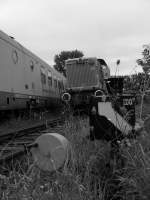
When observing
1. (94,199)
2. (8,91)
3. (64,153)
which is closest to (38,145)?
(64,153)

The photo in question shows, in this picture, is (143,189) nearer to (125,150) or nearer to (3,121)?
(125,150)

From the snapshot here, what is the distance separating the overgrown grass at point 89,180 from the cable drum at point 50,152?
0.07m

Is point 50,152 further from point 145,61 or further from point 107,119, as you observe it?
point 145,61

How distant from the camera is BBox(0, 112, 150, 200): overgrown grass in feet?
8.05

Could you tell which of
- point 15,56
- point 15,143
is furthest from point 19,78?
point 15,143

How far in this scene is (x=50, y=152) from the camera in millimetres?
3209

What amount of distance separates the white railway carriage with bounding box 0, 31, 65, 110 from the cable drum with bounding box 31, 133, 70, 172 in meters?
5.79

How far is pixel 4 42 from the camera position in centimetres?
966

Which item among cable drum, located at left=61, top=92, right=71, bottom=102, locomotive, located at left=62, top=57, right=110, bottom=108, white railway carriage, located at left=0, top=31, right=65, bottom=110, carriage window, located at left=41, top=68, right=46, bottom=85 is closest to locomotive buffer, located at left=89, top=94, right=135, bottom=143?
white railway carriage, located at left=0, top=31, right=65, bottom=110

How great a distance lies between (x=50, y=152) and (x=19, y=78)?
26.5 feet

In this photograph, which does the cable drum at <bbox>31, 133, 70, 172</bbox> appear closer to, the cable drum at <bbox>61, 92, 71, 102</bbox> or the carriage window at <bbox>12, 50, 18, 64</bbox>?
the carriage window at <bbox>12, 50, 18, 64</bbox>

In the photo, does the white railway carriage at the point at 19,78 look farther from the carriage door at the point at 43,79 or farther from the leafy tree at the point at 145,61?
the leafy tree at the point at 145,61

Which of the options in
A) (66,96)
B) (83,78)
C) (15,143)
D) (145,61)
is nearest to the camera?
(145,61)

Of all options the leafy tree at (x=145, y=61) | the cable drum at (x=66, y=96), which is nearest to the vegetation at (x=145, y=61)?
the leafy tree at (x=145, y=61)
